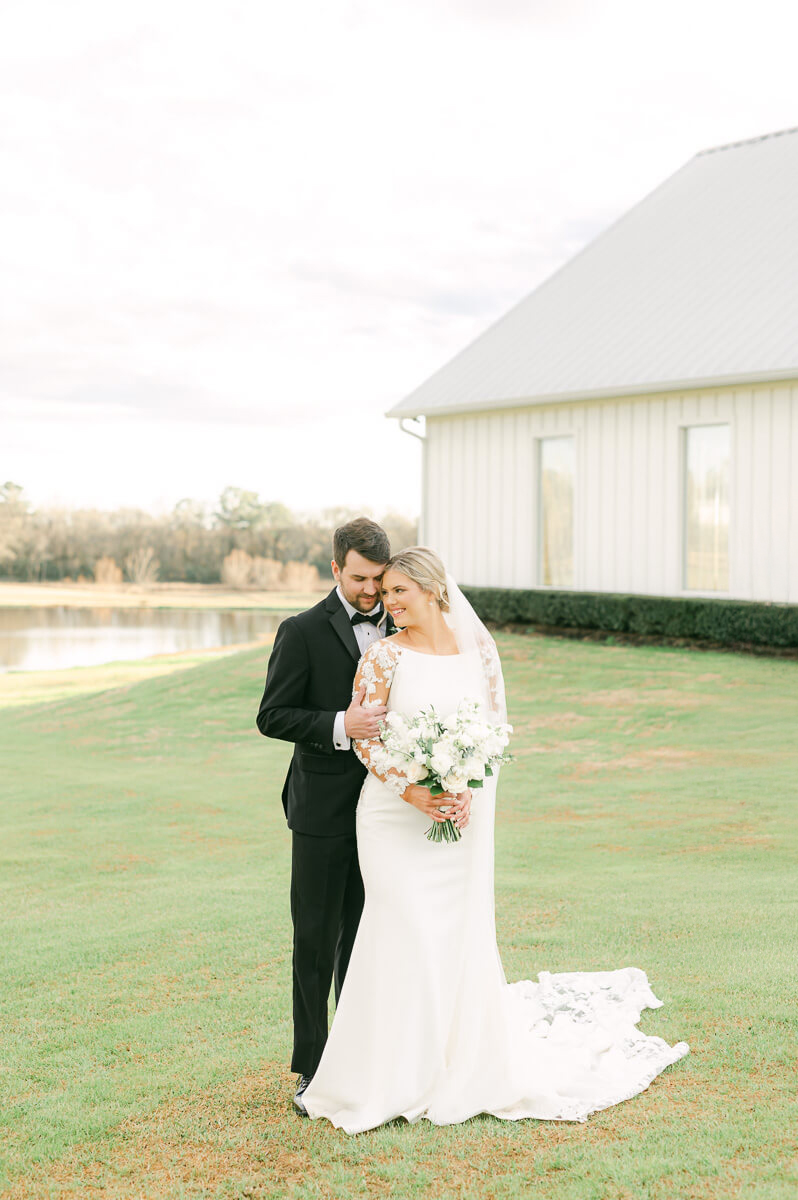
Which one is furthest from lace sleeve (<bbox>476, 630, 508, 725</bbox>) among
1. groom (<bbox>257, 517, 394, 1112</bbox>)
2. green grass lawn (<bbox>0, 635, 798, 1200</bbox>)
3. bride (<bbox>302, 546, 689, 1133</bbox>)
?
green grass lawn (<bbox>0, 635, 798, 1200</bbox>)

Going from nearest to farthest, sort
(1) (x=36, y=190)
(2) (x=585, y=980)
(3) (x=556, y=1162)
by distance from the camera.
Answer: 1. (3) (x=556, y=1162)
2. (2) (x=585, y=980)
3. (1) (x=36, y=190)

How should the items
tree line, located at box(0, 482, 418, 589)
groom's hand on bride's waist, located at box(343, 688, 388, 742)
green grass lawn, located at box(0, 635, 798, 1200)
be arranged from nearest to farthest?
green grass lawn, located at box(0, 635, 798, 1200) → groom's hand on bride's waist, located at box(343, 688, 388, 742) → tree line, located at box(0, 482, 418, 589)

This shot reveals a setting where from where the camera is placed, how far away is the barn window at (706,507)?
1758 centimetres

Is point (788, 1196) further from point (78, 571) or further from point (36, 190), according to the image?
point (78, 571)

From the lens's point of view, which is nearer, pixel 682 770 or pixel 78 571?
pixel 682 770

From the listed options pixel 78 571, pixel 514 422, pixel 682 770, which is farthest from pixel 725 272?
pixel 78 571

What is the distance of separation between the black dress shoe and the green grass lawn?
0.07m

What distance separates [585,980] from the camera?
554 cm

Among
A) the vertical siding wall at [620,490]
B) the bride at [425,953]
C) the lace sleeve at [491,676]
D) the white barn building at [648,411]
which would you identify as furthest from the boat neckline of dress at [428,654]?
the vertical siding wall at [620,490]

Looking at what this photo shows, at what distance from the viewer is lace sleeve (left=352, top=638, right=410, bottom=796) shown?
4.17 metres

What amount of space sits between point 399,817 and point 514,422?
16.7 metres

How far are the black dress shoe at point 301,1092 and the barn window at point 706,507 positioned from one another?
47.4 feet

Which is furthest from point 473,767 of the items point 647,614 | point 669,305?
point 669,305

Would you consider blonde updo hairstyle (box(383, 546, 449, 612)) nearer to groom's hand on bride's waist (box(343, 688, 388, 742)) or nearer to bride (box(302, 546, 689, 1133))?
bride (box(302, 546, 689, 1133))
